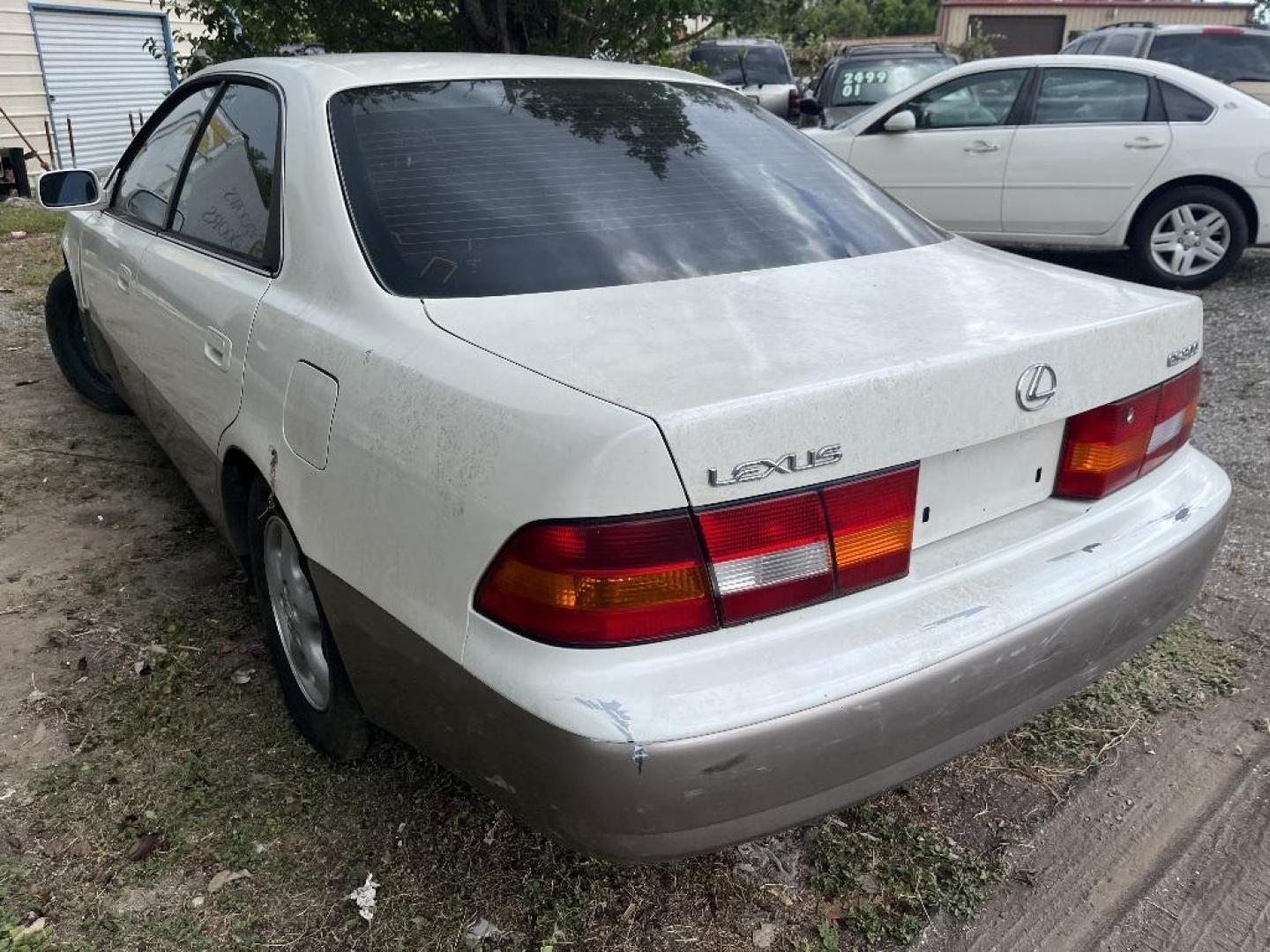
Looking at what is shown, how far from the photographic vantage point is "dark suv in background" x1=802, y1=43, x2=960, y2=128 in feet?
38.3

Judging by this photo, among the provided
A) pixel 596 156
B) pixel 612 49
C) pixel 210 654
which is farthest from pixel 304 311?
pixel 612 49

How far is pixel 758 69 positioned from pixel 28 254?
9.68 metres

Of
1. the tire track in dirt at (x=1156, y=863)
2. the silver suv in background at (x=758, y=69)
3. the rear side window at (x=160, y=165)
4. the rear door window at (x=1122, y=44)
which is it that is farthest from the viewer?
the silver suv in background at (x=758, y=69)

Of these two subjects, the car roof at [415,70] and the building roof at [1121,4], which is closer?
the car roof at [415,70]

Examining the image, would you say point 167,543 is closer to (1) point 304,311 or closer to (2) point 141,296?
(2) point 141,296

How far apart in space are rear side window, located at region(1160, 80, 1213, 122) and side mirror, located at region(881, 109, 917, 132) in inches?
63.3

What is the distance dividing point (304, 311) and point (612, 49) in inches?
192

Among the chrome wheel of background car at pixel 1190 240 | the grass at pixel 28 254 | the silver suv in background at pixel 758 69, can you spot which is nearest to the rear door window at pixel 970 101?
the chrome wheel of background car at pixel 1190 240

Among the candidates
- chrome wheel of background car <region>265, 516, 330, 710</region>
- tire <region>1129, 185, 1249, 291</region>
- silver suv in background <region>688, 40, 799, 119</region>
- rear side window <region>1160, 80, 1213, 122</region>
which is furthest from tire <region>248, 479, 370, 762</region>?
silver suv in background <region>688, 40, 799, 119</region>

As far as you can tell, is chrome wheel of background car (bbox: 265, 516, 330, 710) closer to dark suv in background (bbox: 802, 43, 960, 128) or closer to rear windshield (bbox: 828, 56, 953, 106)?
dark suv in background (bbox: 802, 43, 960, 128)

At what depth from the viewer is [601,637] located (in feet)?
5.49

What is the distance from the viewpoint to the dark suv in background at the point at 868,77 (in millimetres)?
11664

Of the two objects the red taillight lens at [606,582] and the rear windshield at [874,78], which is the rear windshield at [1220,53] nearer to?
the rear windshield at [874,78]

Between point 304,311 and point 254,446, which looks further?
point 254,446
